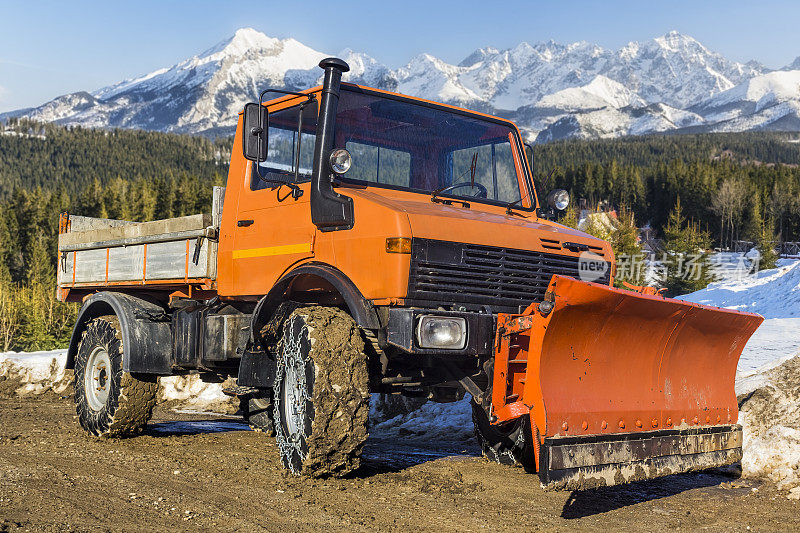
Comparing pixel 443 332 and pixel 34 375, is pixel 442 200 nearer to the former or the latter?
pixel 443 332

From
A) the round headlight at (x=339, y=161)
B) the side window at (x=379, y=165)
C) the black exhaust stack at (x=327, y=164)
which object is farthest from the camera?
the side window at (x=379, y=165)

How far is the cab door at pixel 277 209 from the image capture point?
6562 mm

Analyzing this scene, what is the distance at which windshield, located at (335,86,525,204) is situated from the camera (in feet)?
21.6

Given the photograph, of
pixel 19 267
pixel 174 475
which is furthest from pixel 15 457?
pixel 19 267

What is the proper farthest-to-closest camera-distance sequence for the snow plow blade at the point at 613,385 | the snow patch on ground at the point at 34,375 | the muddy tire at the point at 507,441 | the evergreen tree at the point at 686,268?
the evergreen tree at the point at 686,268, the snow patch on ground at the point at 34,375, the muddy tire at the point at 507,441, the snow plow blade at the point at 613,385

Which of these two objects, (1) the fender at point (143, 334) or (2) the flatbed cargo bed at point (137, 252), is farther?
(1) the fender at point (143, 334)

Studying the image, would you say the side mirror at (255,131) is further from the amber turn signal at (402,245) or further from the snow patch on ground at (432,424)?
the snow patch on ground at (432,424)

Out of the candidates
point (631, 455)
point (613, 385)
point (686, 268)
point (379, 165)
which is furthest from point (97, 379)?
point (686, 268)

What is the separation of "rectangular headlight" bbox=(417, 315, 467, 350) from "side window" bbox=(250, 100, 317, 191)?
1.81m

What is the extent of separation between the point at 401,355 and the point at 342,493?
3.68ft

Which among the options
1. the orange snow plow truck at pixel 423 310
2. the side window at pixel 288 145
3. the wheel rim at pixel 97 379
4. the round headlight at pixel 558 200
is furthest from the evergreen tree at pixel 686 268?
the side window at pixel 288 145

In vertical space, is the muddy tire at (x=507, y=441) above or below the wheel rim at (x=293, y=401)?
below

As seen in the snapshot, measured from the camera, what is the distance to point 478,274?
5801mm

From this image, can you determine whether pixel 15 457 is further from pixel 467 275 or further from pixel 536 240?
pixel 536 240
